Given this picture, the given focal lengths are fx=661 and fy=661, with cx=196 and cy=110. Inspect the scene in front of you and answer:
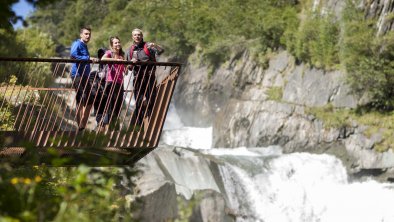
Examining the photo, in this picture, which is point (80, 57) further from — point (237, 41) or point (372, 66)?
point (237, 41)

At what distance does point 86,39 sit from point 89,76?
0.61 metres

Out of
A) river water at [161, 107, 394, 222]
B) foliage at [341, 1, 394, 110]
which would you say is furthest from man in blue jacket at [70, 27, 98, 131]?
foliage at [341, 1, 394, 110]

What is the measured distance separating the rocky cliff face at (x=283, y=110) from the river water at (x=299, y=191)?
2.96ft

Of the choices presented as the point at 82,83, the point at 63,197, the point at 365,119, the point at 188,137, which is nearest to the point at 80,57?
the point at 82,83

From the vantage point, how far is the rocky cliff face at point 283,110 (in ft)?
77.3

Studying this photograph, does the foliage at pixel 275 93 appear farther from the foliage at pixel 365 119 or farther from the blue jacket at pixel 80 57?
the blue jacket at pixel 80 57

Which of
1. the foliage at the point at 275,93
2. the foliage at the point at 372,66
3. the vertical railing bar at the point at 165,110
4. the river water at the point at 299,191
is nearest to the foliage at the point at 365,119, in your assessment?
the foliage at the point at 372,66

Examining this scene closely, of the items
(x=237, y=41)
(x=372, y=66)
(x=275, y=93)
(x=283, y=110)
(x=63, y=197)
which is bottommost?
(x=63, y=197)

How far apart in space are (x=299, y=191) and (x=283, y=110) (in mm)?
5590

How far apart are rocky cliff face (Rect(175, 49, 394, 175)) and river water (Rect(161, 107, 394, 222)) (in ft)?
2.96

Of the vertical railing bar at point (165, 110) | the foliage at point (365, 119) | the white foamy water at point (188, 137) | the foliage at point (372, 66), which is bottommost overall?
the vertical railing bar at point (165, 110)

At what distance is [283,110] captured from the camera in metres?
26.3

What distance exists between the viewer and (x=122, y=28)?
55344 millimetres

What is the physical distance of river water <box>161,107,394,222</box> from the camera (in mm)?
19859
